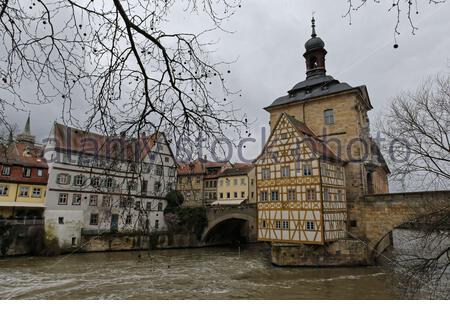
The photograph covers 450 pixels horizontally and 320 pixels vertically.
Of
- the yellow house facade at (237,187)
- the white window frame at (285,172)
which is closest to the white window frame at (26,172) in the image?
the yellow house facade at (237,187)

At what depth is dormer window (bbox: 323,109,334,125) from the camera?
16.5 m

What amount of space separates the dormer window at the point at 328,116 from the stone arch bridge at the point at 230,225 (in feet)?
24.7

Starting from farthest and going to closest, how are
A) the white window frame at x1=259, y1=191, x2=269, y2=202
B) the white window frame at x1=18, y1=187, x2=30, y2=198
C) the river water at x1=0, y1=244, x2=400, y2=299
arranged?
the white window frame at x1=18, y1=187, x2=30, y2=198, the white window frame at x1=259, y1=191, x2=269, y2=202, the river water at x1=0, y1=244, x2=400, y2=299

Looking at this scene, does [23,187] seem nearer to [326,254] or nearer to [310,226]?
[310,226]

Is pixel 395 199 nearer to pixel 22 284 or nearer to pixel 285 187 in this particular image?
pixel 285 187

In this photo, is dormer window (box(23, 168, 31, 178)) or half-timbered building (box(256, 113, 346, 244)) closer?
half-timbered building (box(256, 113, 346, 244))

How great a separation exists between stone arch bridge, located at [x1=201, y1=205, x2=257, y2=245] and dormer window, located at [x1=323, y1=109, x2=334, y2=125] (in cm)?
754

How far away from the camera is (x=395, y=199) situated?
506 inches

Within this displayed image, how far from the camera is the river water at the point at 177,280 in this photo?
9.19 meters

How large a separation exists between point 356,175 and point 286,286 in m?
7.85

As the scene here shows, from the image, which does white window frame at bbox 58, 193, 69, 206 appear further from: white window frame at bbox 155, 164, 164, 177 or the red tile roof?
white window frame at bbox 155, 164, 164, 177

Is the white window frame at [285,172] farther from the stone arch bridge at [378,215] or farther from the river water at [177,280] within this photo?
the river water at [177,280]

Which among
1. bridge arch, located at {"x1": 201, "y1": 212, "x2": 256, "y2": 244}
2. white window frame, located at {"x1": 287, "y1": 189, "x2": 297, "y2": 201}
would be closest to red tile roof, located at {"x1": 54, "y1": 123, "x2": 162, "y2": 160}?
white window frame, located at {"x1": 287, "y1": 189, "x2": 297, "y2": 201}

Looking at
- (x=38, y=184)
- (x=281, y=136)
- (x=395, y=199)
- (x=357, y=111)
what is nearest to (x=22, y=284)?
(x=38, y=184)
